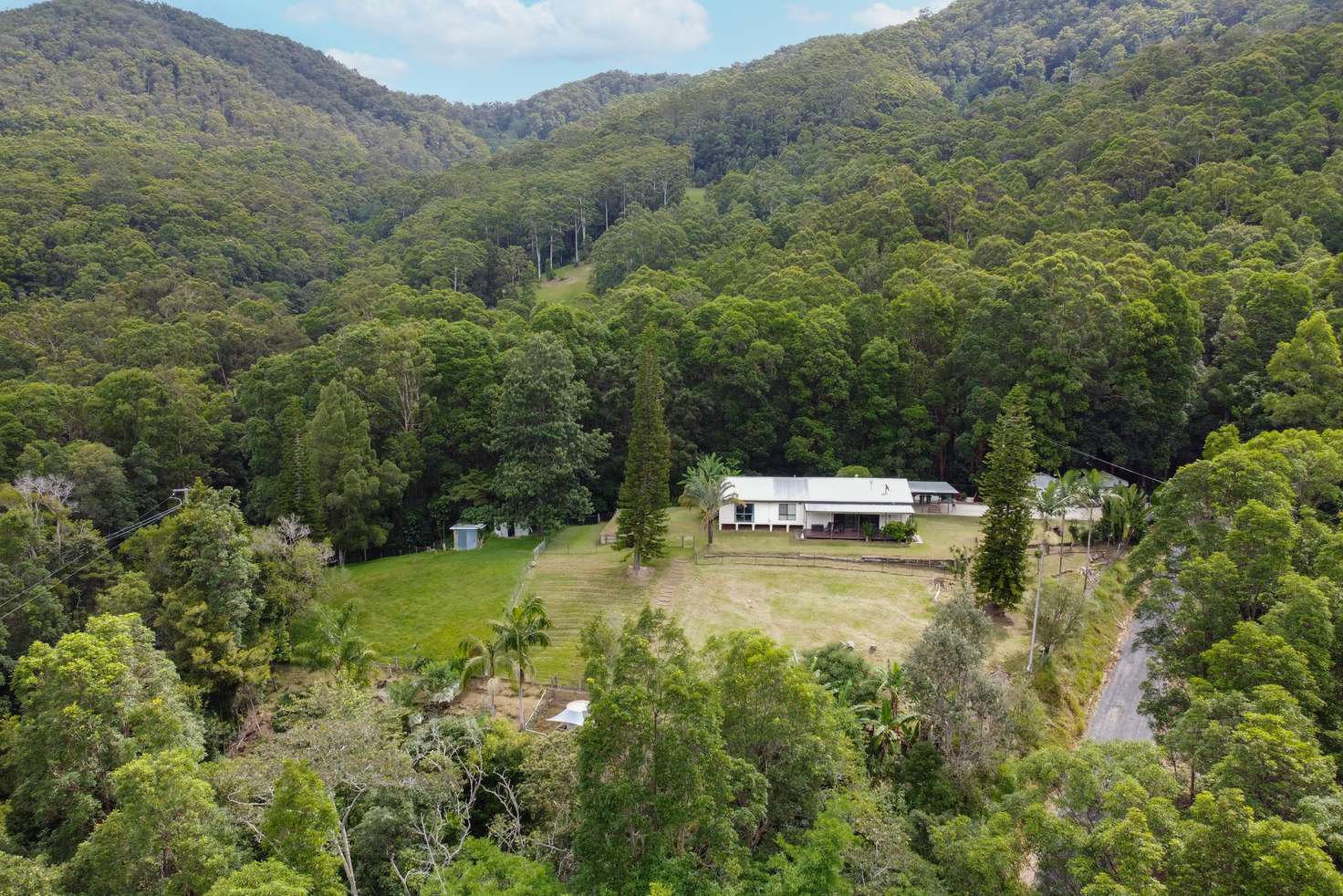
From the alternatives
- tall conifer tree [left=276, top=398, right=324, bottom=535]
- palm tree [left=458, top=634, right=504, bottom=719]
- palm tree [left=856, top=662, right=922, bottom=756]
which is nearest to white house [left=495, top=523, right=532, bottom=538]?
tall conifer tree [left=276, top=398, right=324, bottom=535]

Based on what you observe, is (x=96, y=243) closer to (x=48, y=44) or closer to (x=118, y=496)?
(x=118, y=496)

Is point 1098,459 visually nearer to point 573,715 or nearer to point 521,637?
point 573,715

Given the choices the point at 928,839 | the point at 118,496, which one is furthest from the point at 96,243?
the point at 928,839

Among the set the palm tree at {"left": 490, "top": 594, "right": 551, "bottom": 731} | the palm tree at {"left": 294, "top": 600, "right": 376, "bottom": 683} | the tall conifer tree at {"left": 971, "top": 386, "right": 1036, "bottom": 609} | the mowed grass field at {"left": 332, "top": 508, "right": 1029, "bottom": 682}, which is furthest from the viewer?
the mowed grass field at {"left": 332, "top": 508, "right": 1029, "bottom": 682}

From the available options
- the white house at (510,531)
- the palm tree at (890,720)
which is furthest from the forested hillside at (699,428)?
the white house at (510,531)

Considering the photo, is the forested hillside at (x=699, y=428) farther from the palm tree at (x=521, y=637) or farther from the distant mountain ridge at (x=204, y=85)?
the distant mountain ridge at (x=204, y=85)

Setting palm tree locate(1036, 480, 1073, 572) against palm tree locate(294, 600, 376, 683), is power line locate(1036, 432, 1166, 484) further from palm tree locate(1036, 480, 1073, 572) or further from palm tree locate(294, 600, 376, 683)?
palm tree locate(294, 600, 376, 683)
